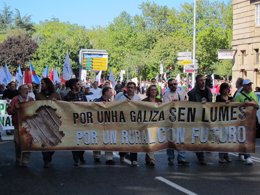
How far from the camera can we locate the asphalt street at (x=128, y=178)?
25.3ft

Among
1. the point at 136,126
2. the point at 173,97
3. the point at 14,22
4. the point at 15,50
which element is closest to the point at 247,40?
the point at 173,97

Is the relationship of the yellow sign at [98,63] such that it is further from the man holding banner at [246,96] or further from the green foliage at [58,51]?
the green foliage at [58,51]

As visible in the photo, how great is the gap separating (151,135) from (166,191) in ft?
7.51

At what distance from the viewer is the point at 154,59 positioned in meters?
63.7

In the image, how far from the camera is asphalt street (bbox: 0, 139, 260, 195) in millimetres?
7699

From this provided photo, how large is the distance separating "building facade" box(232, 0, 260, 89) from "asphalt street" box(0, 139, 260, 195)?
94.3 feet

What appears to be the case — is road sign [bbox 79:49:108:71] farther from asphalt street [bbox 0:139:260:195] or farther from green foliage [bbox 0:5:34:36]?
green foliage [bbox 0:5:34:36]

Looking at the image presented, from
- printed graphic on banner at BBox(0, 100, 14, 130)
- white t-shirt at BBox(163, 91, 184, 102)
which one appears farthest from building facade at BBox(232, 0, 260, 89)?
white t-shirt at BBox(163, 91, 184, 102)

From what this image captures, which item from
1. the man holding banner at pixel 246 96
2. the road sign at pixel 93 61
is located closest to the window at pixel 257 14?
Answer: the road sign at pixel 93 61

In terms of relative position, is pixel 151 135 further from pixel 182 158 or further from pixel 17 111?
pixel 17 111

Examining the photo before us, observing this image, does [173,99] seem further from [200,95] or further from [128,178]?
[128,178]

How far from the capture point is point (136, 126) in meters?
9.83

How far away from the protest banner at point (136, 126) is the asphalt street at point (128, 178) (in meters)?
→ 0.44

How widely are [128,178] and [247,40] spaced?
1303 inches
